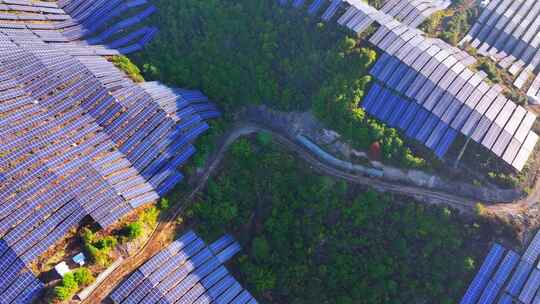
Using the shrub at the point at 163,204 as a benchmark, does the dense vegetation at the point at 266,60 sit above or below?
above

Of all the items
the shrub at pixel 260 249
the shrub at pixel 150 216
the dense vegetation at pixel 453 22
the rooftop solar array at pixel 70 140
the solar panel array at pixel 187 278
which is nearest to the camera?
the rooftop solar array at pixel 70 140

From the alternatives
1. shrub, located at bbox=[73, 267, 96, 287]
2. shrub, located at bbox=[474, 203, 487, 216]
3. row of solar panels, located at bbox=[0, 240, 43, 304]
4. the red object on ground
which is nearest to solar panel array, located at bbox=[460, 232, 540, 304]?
shrub, located at bbox=[474, 203, 487, 216]

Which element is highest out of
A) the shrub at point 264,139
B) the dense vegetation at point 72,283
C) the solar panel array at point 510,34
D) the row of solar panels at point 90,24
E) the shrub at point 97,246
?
the solar panel array at point 510,34

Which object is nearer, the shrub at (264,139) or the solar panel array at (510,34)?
the shrub at (264,139)

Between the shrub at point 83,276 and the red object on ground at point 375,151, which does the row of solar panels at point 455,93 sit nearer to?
the red object on ground at point 375,151

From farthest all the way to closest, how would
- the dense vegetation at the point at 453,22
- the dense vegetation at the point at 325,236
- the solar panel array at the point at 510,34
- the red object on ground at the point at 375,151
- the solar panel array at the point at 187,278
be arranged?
the solar panel array at the point at 510,34 → the dense vegetation at the point at 453,22 → the red object on ground at the point at 375,151 → the dense vegetation at the point at 325,236 → the solar panel array at the point at 187,278

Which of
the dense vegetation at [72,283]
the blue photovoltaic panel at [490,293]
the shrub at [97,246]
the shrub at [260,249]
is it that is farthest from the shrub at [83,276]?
the blue photovoltaic panel at [490,293]

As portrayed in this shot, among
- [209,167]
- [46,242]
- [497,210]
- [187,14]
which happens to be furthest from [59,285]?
[497,210]
